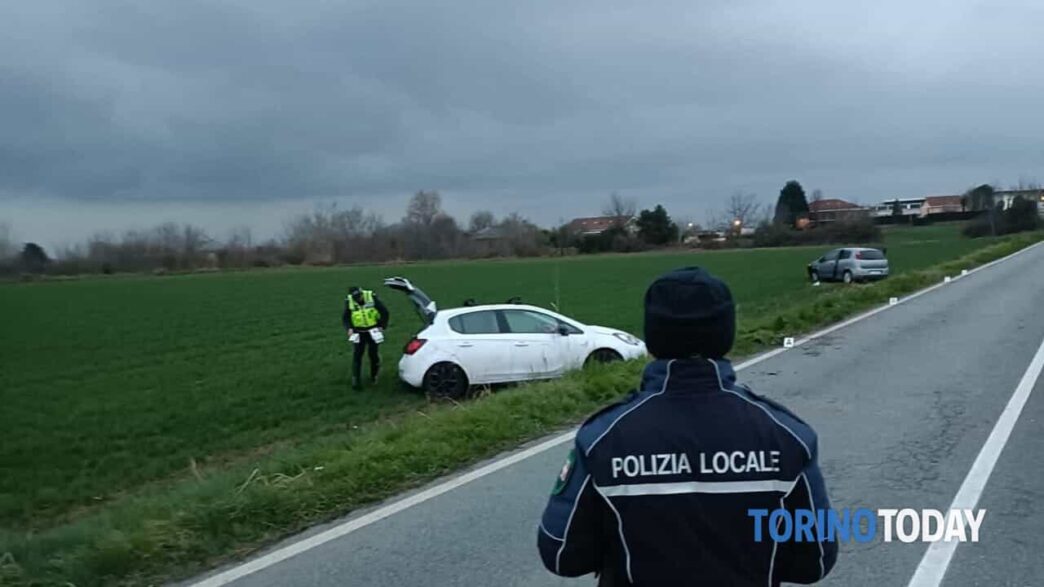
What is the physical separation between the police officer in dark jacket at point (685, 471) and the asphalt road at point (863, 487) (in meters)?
2.69

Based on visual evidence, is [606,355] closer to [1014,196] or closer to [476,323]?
[476,323]

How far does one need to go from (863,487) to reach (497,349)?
8246mm

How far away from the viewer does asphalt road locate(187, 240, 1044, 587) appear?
16.0 feet

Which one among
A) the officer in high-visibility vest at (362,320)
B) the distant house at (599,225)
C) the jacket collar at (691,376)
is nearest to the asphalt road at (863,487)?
the jacket collar at (691,376)

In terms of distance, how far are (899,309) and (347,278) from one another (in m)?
50.4

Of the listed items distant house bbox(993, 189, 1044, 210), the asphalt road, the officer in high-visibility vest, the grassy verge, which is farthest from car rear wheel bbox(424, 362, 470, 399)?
distant house bbox(993, 189, 1044, 210)

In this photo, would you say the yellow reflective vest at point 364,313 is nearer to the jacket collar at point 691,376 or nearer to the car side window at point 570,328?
the car side window at point 570,328

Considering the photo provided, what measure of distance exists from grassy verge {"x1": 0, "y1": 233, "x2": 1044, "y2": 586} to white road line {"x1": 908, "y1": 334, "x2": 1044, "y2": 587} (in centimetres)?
278

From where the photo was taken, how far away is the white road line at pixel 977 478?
15.4ft

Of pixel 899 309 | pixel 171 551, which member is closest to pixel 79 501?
pixel 171 551

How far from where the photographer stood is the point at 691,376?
2.18 meters

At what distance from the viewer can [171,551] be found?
5320 millimetres

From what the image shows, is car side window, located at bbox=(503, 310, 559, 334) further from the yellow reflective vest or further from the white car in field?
the yellow reflective vest

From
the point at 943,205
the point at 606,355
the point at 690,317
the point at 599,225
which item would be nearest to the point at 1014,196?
the point at 943,205
